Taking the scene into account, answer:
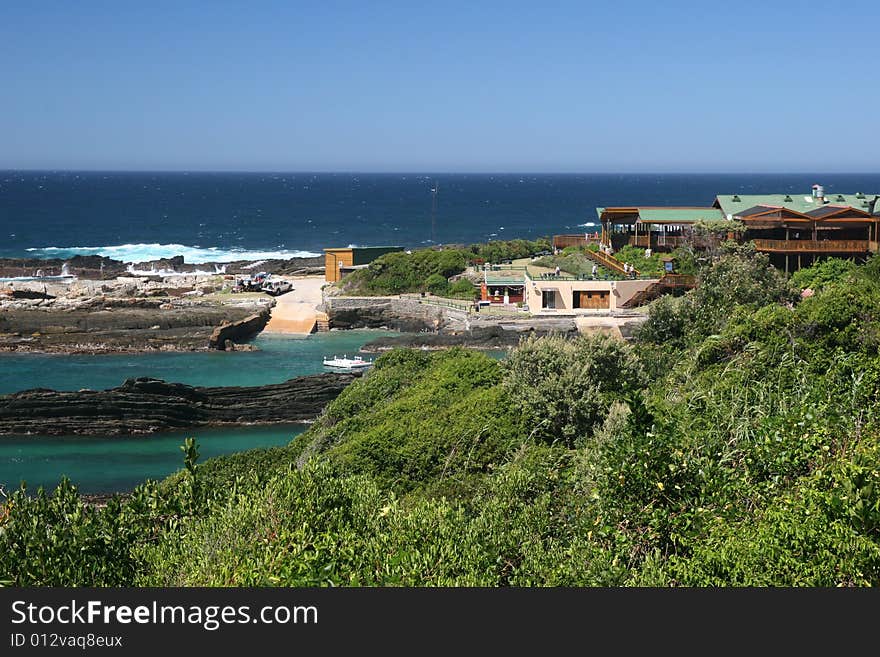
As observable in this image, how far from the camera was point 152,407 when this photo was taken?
102 feet

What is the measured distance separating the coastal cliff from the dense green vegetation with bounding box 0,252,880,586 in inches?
613

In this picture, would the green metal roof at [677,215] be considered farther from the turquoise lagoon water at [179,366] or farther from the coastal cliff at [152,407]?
the coastal cliff at [152,407]

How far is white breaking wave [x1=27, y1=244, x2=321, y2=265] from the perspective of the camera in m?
79.7

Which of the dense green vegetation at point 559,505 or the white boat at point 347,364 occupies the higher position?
the dense green vegetation at point 559,505

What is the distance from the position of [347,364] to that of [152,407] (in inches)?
374

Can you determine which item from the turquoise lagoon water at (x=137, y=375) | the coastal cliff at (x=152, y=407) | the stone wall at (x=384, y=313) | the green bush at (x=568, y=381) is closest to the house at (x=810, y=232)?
the stone wall at (x=384, y=313)

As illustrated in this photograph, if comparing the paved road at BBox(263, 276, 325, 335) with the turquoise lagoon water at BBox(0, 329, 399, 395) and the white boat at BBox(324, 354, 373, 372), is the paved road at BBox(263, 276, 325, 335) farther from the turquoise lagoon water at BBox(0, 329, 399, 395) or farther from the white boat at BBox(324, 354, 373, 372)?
the white boat at BBox(324, 354, 373, 372)

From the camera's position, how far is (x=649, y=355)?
77.4 feet

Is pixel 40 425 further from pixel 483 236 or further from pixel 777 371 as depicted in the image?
pixel 483 236

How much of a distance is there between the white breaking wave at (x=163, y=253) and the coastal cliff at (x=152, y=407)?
45410 mm

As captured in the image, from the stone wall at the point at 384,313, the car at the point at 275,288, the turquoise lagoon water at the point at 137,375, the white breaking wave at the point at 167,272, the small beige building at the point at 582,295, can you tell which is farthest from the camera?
the white breaking wave at the point at 167,272

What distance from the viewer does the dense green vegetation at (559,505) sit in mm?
8211

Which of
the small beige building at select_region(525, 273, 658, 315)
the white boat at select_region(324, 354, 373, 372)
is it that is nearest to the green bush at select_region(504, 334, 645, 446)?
the white boat at select_region(324, 354, 373, 372)

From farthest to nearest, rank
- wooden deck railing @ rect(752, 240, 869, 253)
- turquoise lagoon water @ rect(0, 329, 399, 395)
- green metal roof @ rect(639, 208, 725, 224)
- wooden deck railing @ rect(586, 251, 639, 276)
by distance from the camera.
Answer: green metal roof @ rect(639, 208, 725, 224)
wooden deck railing @ rect(586, 251, 639, 276)
wooden deck railing @ rect(752, 240, 869, 253)
turquoise lagoon water @ rect(0, 329, 399, 395)
